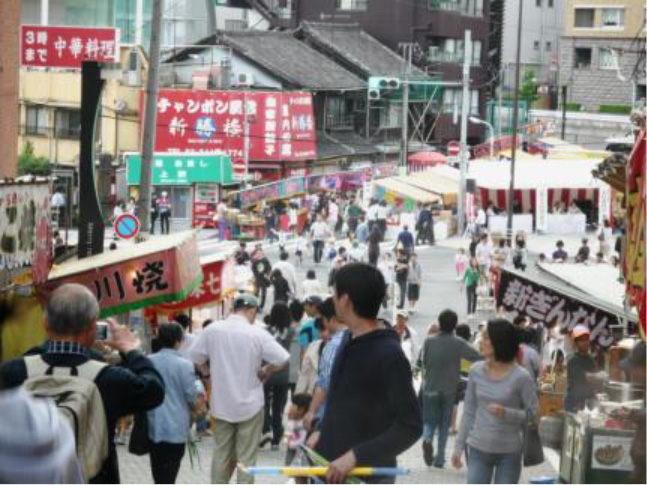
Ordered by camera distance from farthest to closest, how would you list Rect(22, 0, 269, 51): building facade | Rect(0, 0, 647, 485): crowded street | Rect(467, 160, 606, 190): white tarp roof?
1. Rect(467, 160, 606, 190): white tarp roof
2. Rect(22, 0, 269, 51): building facade
3. Rect(0, 0, 647, 485): crowded street

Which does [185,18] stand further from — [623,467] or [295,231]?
[623,467]

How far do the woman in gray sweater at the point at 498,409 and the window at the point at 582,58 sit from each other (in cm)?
7491

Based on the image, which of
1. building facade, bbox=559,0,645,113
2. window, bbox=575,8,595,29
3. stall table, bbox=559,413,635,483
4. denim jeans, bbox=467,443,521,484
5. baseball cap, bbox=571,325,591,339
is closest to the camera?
denim jeans, bbox=467,443,521,484

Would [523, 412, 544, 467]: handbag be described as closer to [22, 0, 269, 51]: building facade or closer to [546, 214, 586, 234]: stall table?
[22, 0, 269, 51]: building facade

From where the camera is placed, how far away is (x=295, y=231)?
48.5m

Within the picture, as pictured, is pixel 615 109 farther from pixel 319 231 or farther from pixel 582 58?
pixel 319 231

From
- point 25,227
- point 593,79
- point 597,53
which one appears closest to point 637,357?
point 25,227

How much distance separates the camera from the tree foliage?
44344mm

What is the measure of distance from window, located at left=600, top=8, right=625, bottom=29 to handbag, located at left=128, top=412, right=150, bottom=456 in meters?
72.4

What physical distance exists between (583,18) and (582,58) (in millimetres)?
2652

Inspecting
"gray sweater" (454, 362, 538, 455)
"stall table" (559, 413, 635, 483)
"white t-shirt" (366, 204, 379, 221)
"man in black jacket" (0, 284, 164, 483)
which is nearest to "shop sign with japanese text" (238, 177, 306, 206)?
"white t-shirt" (366, 204, 379, 221)

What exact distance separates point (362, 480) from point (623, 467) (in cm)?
388

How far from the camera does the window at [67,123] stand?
4919 cm

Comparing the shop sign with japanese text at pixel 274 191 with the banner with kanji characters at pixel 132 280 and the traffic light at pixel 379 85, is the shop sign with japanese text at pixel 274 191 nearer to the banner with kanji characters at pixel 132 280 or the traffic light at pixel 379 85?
the traffic light at pixel 379 85
